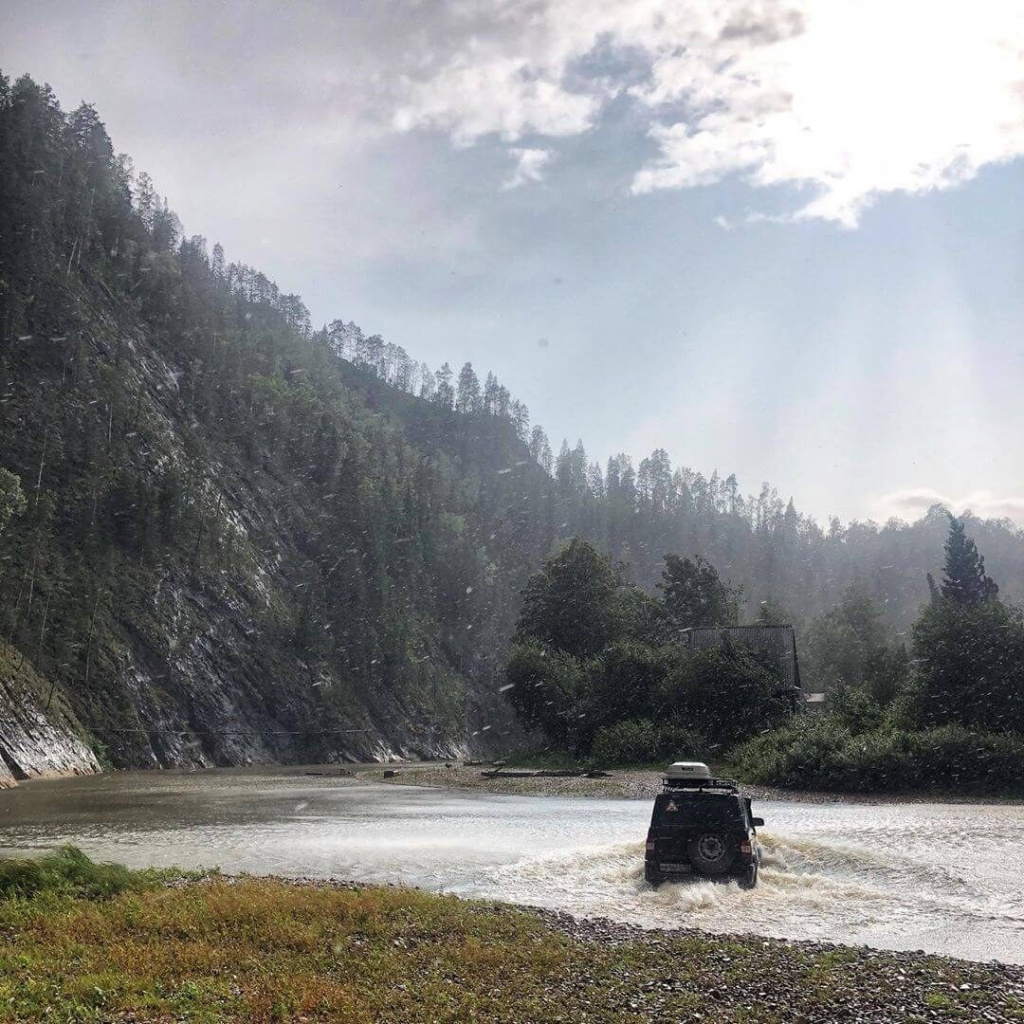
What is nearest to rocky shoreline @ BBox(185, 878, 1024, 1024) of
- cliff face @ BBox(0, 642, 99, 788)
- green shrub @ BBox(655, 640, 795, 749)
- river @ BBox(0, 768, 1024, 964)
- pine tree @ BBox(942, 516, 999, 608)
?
river @ BBox(0, 768, 1024, 964)

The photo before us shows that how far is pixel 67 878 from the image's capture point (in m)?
18.6

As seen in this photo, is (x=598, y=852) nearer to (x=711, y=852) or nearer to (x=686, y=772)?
(x=686, y=772)

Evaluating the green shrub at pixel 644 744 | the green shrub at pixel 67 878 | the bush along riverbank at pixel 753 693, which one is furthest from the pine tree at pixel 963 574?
the green shrub at pixel 67 878

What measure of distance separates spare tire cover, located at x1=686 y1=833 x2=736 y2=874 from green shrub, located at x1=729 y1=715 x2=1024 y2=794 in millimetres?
29401

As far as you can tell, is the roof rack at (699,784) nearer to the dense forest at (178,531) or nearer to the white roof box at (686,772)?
the white roof box at (686,772)

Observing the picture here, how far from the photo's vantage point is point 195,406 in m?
118

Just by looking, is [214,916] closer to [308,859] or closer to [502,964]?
[502,964]

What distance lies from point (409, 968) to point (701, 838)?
951 centimetres

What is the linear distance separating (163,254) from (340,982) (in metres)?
142

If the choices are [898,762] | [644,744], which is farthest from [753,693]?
[898,762]

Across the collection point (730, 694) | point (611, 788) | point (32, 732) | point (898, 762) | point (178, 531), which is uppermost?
point (178, 531)

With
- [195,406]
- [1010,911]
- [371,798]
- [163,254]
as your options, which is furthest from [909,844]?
[163,254]

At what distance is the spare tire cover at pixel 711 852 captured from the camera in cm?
2078

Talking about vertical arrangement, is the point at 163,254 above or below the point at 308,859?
above
